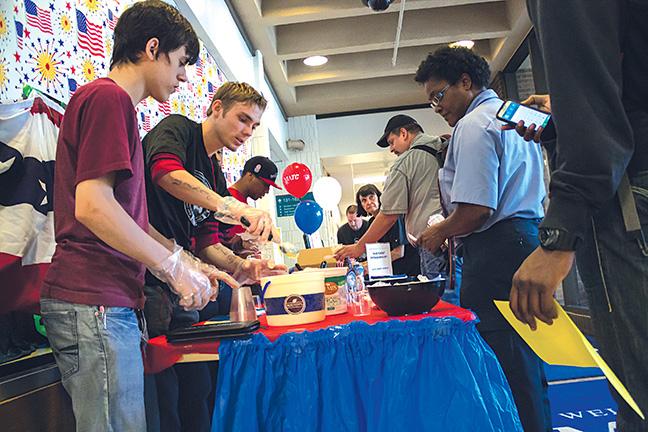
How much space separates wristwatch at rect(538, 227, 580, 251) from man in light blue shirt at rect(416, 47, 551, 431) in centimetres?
91

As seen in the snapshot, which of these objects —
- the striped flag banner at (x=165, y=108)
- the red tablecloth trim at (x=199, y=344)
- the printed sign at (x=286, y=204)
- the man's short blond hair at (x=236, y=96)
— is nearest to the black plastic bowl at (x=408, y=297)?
the red tablecloth trim at (x=199, y=344)

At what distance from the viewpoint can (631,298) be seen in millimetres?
729

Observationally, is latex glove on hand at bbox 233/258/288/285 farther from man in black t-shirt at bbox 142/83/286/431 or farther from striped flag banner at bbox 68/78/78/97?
striped flag banner at bbox 68/78/78/97

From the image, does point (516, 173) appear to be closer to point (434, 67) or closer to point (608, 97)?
point (434, 67)

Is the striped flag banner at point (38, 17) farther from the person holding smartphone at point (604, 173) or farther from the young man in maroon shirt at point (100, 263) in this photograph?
the person holding smartphone at point (604, 173)

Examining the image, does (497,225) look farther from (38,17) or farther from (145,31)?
(38,17)

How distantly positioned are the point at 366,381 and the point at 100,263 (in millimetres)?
614

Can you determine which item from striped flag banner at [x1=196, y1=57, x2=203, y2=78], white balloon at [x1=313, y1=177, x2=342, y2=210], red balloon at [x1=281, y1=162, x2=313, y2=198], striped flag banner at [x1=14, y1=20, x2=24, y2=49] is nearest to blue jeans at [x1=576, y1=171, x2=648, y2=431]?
striped flag banner at [x1=14, y1=20, x2=24, y2=49]

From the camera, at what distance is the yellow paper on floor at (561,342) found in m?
0.71

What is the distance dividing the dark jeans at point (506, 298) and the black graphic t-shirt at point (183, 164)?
944 millimetres

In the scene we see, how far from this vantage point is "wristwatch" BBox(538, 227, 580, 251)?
0.75 meters

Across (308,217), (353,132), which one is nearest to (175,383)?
(308,217)

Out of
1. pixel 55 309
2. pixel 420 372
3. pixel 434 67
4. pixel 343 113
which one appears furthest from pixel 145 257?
pixel 343 113

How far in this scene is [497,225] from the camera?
5.62ft
